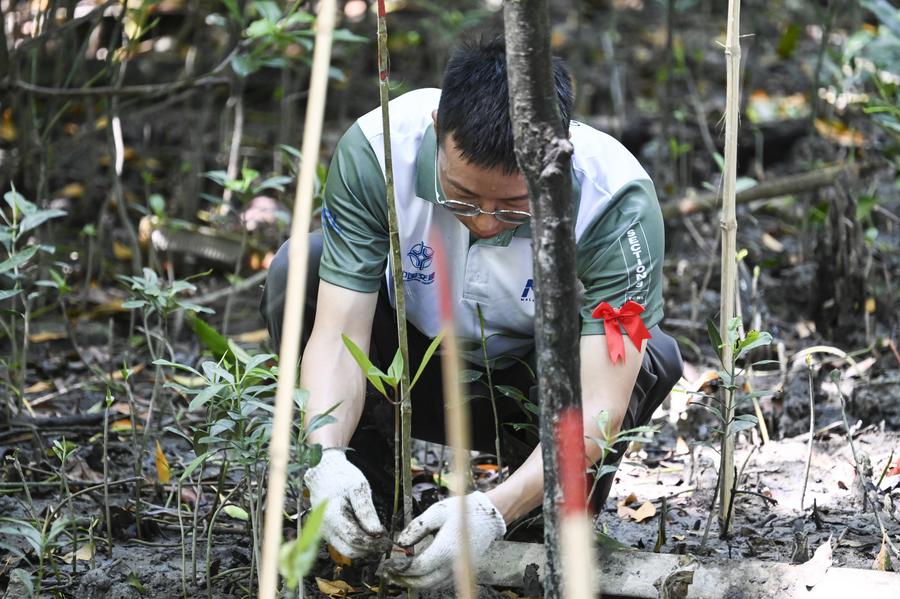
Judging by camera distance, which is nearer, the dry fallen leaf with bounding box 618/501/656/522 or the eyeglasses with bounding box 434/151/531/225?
the eyeglasses with bounding box 434/151/531/225

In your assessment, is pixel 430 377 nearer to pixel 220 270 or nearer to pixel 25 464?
pixel 25 464

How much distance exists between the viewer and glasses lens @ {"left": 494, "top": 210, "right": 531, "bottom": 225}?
2102mm

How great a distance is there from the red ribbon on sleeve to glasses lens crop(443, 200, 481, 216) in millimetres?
293

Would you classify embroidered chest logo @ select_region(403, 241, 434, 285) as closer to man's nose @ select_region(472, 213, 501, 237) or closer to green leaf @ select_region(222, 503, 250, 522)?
man's nose @ select_region(472, 213, 501, 237)

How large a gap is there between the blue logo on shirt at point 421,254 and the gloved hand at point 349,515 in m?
0.59

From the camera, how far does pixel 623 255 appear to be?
217 centimetres

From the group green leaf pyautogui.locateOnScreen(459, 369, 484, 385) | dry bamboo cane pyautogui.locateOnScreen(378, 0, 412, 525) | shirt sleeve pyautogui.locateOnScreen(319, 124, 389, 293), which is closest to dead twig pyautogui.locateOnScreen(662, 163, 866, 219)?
shirt sleeve pyautogui.locateOnScreen(319, 124, 389, 293)

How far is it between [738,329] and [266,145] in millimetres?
3466

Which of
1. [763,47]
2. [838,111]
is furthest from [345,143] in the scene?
[763,47]

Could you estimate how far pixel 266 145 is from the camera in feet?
17.5

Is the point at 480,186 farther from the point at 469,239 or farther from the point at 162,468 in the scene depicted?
the point at 162,468

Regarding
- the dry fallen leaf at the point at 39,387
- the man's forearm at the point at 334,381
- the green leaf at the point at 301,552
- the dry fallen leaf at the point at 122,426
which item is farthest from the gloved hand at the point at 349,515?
the dry fallen leaf at the point at 39,387

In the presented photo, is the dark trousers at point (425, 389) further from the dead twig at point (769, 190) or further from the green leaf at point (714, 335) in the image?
the dead twig at point (769, 190)

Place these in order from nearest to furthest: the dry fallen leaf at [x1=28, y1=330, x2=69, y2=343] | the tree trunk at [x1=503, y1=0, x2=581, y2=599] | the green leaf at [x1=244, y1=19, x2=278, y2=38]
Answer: the tree trunk at [x1=503, y1=0, x2=581, y2=599] → the green leaf at [x1=244, y1=19, x2=278, y2=38] → the dry fallen leaf at [x1=28, y1=330, x2=69, y2=343]
